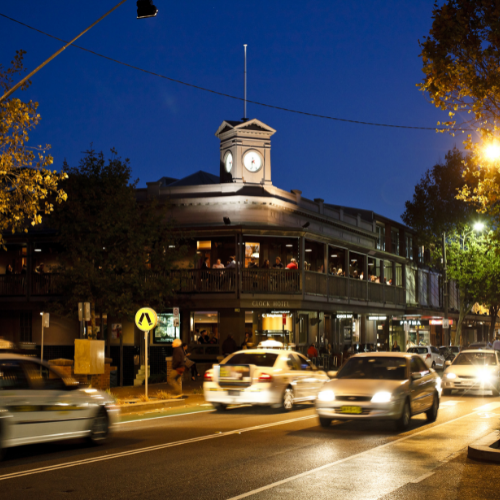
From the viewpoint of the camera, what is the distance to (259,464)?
1001 cm

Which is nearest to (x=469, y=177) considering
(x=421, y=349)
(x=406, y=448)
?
(x=406, y=448)

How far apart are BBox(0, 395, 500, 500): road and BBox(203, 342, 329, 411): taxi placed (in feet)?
6.78

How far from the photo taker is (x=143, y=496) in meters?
7.98

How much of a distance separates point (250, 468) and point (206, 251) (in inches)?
943

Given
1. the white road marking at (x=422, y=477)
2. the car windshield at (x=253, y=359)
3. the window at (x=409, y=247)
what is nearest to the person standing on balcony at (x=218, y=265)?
the car windshield at (x=253, y=359)

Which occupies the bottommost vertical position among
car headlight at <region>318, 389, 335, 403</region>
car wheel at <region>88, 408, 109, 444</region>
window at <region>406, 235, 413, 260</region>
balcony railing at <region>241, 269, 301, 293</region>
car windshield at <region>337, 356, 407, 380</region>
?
car wheel at <region>88, 408, 109, 444</region>

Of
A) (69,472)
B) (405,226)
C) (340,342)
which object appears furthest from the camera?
(405,226)

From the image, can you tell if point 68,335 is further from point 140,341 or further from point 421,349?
point 421,349

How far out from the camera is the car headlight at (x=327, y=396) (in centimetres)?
1388

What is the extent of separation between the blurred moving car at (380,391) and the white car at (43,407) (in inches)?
166

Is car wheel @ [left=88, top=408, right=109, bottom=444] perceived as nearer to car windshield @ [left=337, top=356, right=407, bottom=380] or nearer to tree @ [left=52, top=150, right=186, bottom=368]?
car windshield @ [left=337, top=356, right=407, bottom=380]

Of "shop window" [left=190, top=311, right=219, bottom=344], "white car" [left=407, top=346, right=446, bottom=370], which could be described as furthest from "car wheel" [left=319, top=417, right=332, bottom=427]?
"white car" [left=407, top=346, right=446, bottom=370]

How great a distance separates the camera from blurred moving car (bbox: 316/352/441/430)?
13555mm

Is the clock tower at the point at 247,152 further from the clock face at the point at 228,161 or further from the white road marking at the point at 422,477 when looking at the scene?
the white road marking at the point at 422,477
